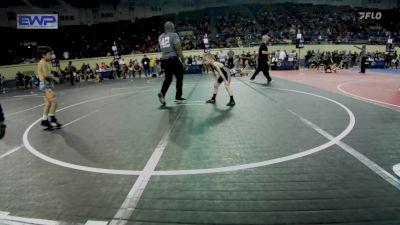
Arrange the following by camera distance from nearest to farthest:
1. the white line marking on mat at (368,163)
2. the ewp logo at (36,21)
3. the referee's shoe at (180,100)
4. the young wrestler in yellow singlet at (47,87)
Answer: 1. the white line marking on mat at (368,163)
2. the young wrestler in yellow singlet at (47,87)
3. the referee's shoe at (180,100)
4. the ewp logo at (36,21)

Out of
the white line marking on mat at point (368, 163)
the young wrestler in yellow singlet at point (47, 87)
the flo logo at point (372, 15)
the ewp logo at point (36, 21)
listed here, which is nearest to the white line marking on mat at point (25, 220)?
the white line marking on mat at point (368, 163)

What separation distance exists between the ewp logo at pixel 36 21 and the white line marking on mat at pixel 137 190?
79.3 feet

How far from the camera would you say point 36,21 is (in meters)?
24.8

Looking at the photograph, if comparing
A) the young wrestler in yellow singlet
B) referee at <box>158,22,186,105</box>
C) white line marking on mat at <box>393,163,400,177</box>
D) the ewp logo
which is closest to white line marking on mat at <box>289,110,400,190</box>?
white line marking on mat at <box>393,163,400,177</box>

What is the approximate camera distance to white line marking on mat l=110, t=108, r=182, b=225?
9.45 feet

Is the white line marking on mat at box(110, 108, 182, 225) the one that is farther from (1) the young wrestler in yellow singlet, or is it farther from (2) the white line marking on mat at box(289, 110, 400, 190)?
(1) the young wrestler in yellow singlet

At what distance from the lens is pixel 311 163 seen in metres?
4.07

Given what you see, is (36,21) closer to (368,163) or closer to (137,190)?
(137,190)

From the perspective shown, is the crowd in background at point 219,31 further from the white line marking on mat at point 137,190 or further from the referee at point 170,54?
the white line marking on mat at point 137,190

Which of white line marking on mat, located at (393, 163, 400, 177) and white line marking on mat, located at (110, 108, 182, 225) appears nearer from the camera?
white line marking on mat, located at (110, 108, 182, 225)

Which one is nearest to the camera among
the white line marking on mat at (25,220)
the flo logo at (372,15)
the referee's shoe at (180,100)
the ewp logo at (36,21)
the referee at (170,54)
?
the white line marking on mat at (25,220)

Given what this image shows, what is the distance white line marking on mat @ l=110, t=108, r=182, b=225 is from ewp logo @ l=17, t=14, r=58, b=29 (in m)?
24.2

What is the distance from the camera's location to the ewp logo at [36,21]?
24.3m

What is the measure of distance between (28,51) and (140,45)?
10477mm
